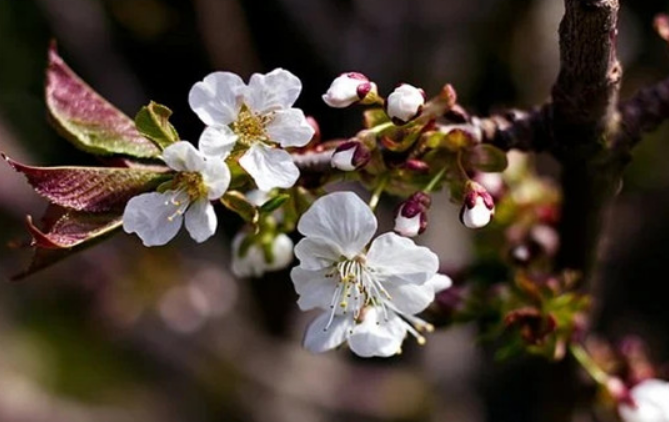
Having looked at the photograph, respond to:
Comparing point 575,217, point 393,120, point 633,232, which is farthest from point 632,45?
point 393,120

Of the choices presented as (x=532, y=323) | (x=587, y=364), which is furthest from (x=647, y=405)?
(x=532, y=323)

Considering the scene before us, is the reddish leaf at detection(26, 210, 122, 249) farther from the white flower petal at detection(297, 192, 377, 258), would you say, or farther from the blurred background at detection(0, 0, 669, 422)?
the blurred background at detection(0, 0, 669, 422)

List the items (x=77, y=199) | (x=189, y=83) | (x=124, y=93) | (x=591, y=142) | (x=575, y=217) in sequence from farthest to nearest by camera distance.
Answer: (x=189, y=83)
(x=124, y=93)
(x=575, y=217)
(x=591, y=142)
(x=77, y=199)

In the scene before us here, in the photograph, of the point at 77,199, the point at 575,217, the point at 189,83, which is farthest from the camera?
the point at 189,83

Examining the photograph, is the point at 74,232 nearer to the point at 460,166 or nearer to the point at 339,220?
the point at 339,220

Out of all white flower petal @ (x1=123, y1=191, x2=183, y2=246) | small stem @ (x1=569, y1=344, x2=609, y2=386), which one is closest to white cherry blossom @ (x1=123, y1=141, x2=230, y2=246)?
white flower petal @ (x1=123, y1=191, x2=183, y2=246)

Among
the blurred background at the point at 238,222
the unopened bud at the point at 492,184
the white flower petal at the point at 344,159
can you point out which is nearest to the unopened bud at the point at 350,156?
the white flower petal at the point at 344,159

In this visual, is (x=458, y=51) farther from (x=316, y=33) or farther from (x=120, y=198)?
(x=120, y=198)

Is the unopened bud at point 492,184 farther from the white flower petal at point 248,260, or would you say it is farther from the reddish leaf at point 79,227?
the reddish leaf at point 79,227
